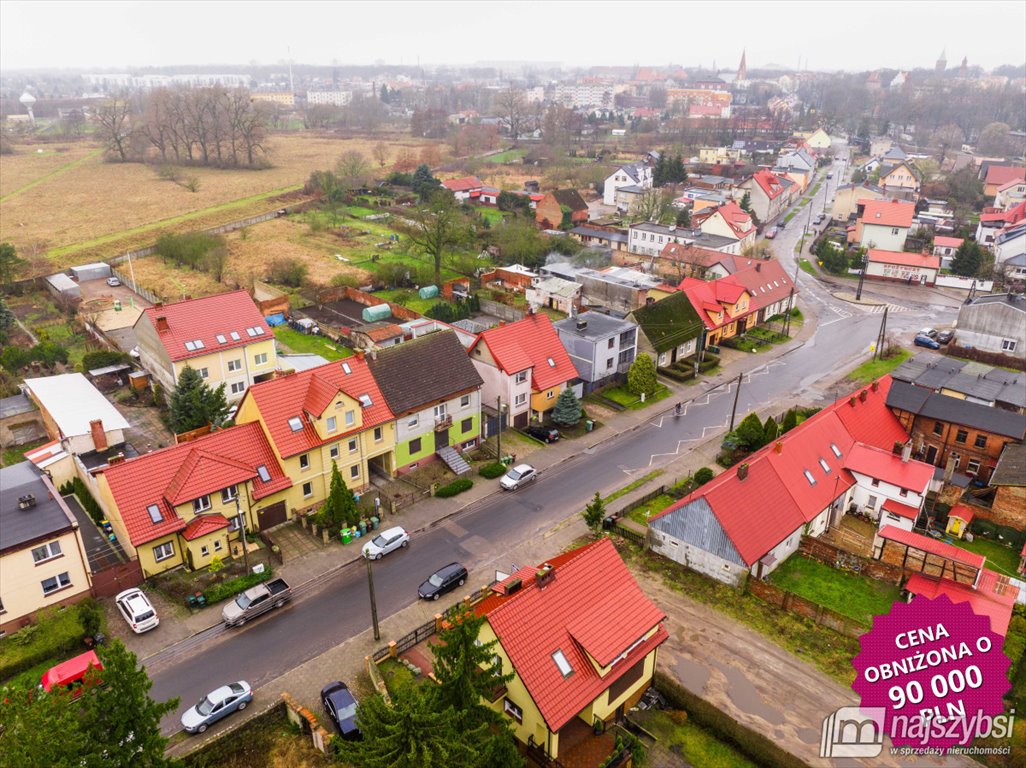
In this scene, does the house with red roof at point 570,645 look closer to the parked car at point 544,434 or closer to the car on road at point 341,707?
the car on road at point 341,707

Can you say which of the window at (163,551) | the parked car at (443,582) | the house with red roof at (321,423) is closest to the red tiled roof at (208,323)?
the house with red roof at (321,423)

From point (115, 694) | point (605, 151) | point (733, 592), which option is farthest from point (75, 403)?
point (605, 151)

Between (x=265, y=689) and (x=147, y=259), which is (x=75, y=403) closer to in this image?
(x=265, y=689)

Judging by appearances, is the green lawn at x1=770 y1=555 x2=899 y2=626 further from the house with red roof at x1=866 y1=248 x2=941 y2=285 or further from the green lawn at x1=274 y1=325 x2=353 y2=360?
the house with red roof at x1=866 y1=248 x2=941 y2=285

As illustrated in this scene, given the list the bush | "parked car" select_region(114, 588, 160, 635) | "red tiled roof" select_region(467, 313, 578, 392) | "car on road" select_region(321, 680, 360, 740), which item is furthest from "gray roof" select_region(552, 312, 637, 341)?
"parked car" select_region(114, 588, 160, 635)

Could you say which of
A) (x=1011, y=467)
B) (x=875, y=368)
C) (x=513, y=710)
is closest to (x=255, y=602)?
(x=513, y=710)

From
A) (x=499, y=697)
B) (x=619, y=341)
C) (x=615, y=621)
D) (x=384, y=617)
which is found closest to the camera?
(x=499, y=697)
